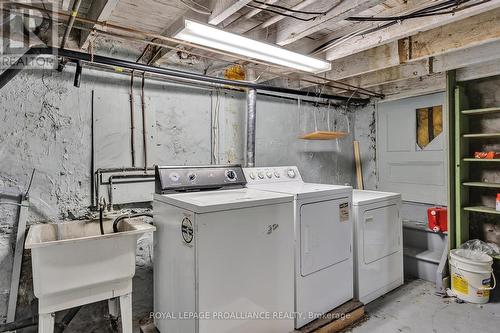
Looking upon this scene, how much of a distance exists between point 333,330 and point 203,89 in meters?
2.37

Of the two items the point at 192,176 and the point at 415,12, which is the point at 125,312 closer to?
the point at 192,176

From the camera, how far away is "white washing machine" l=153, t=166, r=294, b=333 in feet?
5.33

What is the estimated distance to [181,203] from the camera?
1.78 m

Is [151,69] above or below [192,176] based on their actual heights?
above

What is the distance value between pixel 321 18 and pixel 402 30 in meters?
0.70

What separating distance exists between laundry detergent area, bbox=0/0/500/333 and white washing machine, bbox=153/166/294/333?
1cm

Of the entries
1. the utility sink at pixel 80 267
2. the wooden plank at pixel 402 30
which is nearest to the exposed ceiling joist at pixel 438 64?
the wooden plank at pixel 402 30

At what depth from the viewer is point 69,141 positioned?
2148 millimetres

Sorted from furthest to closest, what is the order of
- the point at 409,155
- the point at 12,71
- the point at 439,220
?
1. the point at 409,155
2. the point at 439,220
3. the point at 12,71

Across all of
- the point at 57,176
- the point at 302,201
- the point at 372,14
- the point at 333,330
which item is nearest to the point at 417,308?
the point at 333,330

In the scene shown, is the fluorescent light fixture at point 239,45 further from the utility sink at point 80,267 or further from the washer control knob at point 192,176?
the utility sink at point 80,267

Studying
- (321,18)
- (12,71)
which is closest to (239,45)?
(321,18)

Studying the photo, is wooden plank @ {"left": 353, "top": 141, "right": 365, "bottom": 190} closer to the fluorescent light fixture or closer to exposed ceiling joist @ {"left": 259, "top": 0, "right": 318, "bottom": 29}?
the fluorescent light fixture

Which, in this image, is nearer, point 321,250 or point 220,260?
point 220,260
